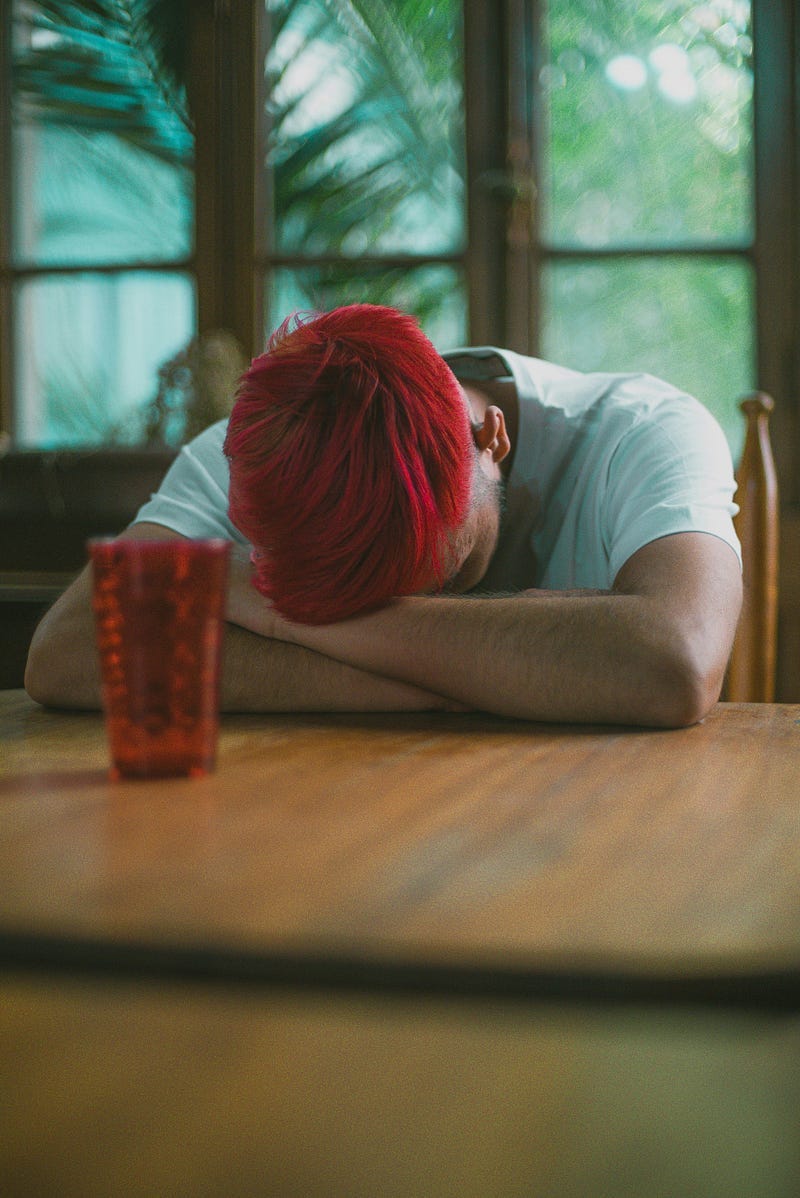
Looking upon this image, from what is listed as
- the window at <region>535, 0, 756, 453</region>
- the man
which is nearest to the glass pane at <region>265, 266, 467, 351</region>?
the window at <region>535, 0, 756, 453</region>

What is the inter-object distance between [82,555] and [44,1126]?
89.3 inches

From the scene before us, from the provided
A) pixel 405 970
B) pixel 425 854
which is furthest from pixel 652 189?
pixel 405 970

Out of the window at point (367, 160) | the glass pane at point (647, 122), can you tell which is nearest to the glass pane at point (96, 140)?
the window at point (367, 160)

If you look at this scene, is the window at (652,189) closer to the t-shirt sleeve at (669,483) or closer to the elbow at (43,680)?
the t-shirt sleeve at (669,483)

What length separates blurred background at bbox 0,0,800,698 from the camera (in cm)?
265

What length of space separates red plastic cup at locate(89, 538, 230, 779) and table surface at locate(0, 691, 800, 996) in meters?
0.02

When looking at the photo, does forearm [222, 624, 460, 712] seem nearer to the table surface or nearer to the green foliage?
the table surface

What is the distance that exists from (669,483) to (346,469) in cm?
44

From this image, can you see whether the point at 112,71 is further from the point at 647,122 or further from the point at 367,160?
the point at 647,122

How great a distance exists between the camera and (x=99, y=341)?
2969mm

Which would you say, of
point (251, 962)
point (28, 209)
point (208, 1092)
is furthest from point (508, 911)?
point (28, 209)

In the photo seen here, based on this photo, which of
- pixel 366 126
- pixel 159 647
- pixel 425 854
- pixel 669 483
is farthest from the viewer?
pixel 366 126

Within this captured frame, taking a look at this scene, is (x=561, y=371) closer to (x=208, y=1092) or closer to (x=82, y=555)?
(x=208, y=1092)

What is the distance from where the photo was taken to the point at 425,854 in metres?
0.53
